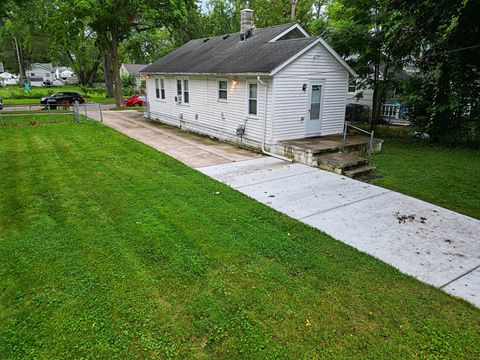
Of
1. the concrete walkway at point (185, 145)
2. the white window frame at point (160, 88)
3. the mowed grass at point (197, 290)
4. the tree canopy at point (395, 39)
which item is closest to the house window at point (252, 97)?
the concrete walkway at point (185, 145)

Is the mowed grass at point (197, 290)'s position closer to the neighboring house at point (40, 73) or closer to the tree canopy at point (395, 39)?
the tree canopy at point (395, 39)

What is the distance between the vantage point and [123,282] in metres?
4.32

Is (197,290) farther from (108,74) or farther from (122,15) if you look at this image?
(108,74)

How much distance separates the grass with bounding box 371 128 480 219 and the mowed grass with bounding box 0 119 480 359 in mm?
3738

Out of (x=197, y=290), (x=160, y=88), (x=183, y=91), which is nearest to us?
(x=197, y=290)

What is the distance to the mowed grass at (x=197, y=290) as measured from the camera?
3414 mm

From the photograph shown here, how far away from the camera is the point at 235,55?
45.9 feet

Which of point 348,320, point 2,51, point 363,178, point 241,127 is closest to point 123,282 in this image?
point 348,320

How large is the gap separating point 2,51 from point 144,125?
69138mm

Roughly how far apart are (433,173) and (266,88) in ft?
19.0

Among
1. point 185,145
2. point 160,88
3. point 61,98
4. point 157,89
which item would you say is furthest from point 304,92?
point 61,98

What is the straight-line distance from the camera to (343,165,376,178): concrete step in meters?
9.29

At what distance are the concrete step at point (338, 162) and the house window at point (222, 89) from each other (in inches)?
208

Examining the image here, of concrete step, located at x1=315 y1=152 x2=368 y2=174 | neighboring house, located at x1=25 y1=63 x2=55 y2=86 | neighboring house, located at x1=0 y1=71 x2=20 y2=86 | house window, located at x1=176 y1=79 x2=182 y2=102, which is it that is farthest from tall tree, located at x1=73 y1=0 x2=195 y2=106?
neighboring house, located at x1=25 y1=63 x2=55 y2=86
